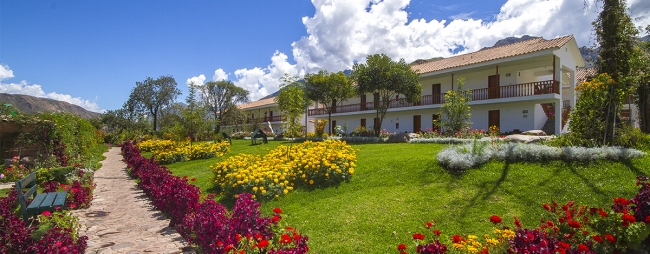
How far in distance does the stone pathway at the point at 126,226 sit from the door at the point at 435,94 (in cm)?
1969

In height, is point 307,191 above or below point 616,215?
below

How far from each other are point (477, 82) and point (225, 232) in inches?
889

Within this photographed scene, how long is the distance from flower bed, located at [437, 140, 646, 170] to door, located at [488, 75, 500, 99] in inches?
567

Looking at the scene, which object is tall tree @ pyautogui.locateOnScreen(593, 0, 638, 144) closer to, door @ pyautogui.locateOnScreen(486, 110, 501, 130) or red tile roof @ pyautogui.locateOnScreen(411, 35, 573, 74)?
red tile roof @ pyautogui.locateOnScreen(411, 35, 573, 74)

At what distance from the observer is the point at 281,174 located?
6602 millimetres

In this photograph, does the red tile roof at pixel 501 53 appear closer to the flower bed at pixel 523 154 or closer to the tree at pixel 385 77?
the tree at pixel 385 77

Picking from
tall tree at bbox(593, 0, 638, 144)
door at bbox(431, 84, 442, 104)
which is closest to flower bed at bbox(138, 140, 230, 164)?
tall tree at bbox(593, 0, 638, 144)

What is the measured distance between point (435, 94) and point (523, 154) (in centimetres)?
1737

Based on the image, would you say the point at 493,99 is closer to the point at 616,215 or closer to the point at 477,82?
the point at 477,82

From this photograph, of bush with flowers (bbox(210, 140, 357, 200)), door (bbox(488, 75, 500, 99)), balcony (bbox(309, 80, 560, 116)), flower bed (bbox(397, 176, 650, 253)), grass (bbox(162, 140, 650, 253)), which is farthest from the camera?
door (bbox(488, 75, 500, 99))

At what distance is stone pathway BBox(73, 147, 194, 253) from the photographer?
4309 mm

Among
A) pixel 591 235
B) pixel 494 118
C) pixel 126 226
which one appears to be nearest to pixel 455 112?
pixel 494 118

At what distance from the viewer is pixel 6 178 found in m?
9.59

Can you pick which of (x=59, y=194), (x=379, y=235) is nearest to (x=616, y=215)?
(x=379, y=235)
